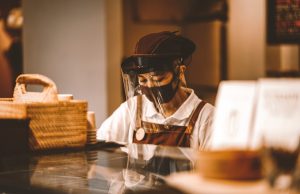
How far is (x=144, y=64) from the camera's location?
121 inches

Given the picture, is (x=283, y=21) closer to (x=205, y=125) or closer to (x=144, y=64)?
(x=205, y=125)

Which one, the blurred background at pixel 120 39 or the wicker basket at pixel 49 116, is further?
the blurred background at pixel 120 39

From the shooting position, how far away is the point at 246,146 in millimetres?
1110

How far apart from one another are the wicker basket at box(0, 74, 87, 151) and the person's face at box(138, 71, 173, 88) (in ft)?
1.58

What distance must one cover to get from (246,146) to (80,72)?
431cm

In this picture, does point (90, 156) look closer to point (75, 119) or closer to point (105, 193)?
point (75, 119)

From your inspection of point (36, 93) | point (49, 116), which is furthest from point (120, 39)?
point (49, 116)

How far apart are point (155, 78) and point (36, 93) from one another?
2.22 ft

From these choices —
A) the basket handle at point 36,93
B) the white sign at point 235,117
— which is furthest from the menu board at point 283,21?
the white sign at point 235,117

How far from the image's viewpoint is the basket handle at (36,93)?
2.70m

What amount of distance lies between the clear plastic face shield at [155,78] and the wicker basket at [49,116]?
0.46 m

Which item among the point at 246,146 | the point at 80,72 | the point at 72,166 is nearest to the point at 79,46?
the point at 80,72

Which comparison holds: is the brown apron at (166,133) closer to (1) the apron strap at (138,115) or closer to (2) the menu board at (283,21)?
(1) the apron strap at (138,115)

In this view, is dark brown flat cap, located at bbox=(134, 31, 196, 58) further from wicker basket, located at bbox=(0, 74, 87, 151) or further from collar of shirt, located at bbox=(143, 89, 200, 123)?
wicker basket, located at bbox=(0, 74, 87, 151)
